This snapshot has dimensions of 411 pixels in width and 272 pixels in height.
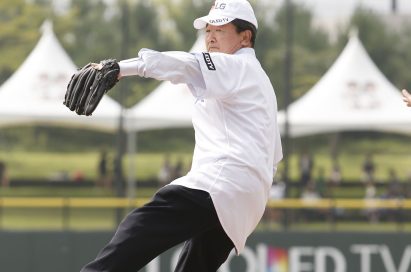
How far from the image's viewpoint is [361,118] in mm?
19734

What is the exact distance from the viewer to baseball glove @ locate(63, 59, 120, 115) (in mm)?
5773

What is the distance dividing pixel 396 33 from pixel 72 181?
9136 mm

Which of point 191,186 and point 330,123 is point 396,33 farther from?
point 191,186

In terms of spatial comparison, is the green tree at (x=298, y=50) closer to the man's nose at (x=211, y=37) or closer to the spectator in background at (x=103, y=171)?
the spectator in background at (x=103, y=171)

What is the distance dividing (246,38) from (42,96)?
1327 cm

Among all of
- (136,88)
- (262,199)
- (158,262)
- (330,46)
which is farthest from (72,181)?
(262,199)

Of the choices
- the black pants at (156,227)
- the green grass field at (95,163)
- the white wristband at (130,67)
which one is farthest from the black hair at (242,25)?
the green grass field at (95,163)

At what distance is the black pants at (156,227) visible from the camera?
601 centimetres

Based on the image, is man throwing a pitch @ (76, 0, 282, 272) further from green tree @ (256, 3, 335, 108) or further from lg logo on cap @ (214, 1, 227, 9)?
green tree @ (256, 3, 335, 108)

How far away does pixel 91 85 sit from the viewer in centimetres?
581

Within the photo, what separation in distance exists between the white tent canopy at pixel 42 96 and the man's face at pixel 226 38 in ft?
41.7

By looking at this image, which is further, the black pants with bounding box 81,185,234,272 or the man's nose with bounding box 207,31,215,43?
the man's nose with bounding box 207,31,215,43

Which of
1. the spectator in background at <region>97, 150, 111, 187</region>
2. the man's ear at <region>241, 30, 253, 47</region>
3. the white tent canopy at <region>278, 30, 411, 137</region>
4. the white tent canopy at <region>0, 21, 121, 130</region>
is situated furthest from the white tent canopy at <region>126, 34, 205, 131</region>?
the man's ear at <region>241, 30, 253, 47</region>

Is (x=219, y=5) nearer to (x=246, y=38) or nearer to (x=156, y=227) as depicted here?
(x=246, y=38)
